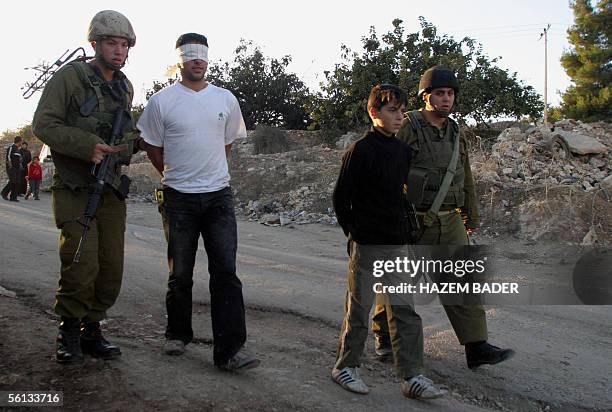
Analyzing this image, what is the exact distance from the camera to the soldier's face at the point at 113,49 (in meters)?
3.49

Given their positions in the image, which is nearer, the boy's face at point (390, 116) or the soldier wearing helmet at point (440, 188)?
the boy's face at point (390, 116)

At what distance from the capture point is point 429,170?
386 centimetres

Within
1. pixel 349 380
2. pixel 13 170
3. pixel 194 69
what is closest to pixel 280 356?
pixel 349 380

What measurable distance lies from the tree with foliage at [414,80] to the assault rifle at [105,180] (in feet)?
50.3

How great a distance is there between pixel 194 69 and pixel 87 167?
853mm

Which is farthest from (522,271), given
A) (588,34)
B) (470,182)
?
(588,34)

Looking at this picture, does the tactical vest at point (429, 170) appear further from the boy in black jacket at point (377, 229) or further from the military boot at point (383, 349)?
the military boot at point (383, 349)

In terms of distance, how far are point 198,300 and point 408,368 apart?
8.23 feet

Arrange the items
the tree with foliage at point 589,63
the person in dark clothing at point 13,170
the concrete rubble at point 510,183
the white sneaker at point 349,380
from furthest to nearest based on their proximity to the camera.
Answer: the tree with foliage at point 589,63
the person in dark clothing at point 13,170
the concrete rubble at point 510,183
the white sneaker at point 349,380

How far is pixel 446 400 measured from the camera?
11.1 ft

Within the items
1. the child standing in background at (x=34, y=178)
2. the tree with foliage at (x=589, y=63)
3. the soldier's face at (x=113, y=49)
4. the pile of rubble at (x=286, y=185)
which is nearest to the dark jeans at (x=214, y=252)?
the soldier's face at (x=113, y=49)

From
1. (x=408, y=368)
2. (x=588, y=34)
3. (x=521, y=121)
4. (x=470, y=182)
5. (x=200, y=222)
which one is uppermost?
(x=588, y=34)

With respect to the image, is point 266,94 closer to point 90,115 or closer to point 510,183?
point 510,183

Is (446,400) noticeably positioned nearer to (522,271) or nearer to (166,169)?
(166,169)
